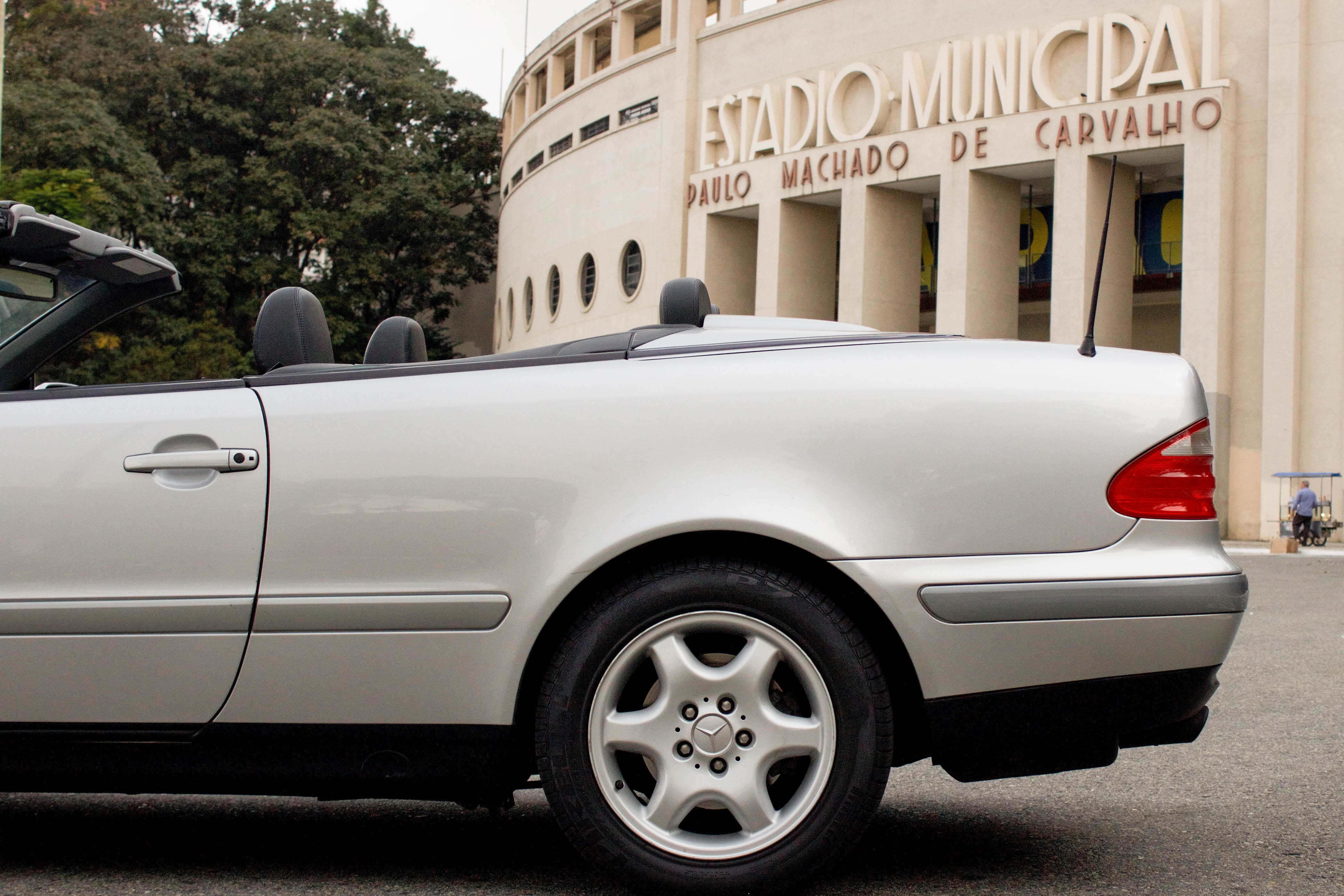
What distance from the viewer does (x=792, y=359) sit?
2.78 meters

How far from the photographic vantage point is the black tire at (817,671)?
2596 millimetres

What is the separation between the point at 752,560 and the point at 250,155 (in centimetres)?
4304

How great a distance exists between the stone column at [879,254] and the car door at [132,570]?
87.8 feet

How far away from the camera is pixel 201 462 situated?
109 inches

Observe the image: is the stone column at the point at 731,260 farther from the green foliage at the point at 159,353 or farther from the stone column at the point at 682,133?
the green foliage at the point at 159,353

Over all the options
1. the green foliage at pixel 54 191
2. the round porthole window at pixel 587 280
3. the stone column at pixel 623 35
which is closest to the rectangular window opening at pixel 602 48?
the stone column at pixel 623 35

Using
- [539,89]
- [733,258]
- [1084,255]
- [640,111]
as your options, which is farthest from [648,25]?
[1084,255]

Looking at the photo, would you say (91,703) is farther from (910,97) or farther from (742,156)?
(742,156)

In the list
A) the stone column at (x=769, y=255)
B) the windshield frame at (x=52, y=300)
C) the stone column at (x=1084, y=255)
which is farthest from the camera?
the stone column at (x=769, y=255)

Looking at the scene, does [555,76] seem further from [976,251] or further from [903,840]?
[903,840]

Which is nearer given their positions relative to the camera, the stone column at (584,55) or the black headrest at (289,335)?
the black headrest at (289,335)

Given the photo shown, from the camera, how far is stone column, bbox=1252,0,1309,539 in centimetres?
2439

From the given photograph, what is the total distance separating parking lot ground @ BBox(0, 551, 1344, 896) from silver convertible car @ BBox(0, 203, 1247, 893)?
27 centimetres

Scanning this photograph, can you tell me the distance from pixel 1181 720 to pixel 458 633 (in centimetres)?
149
